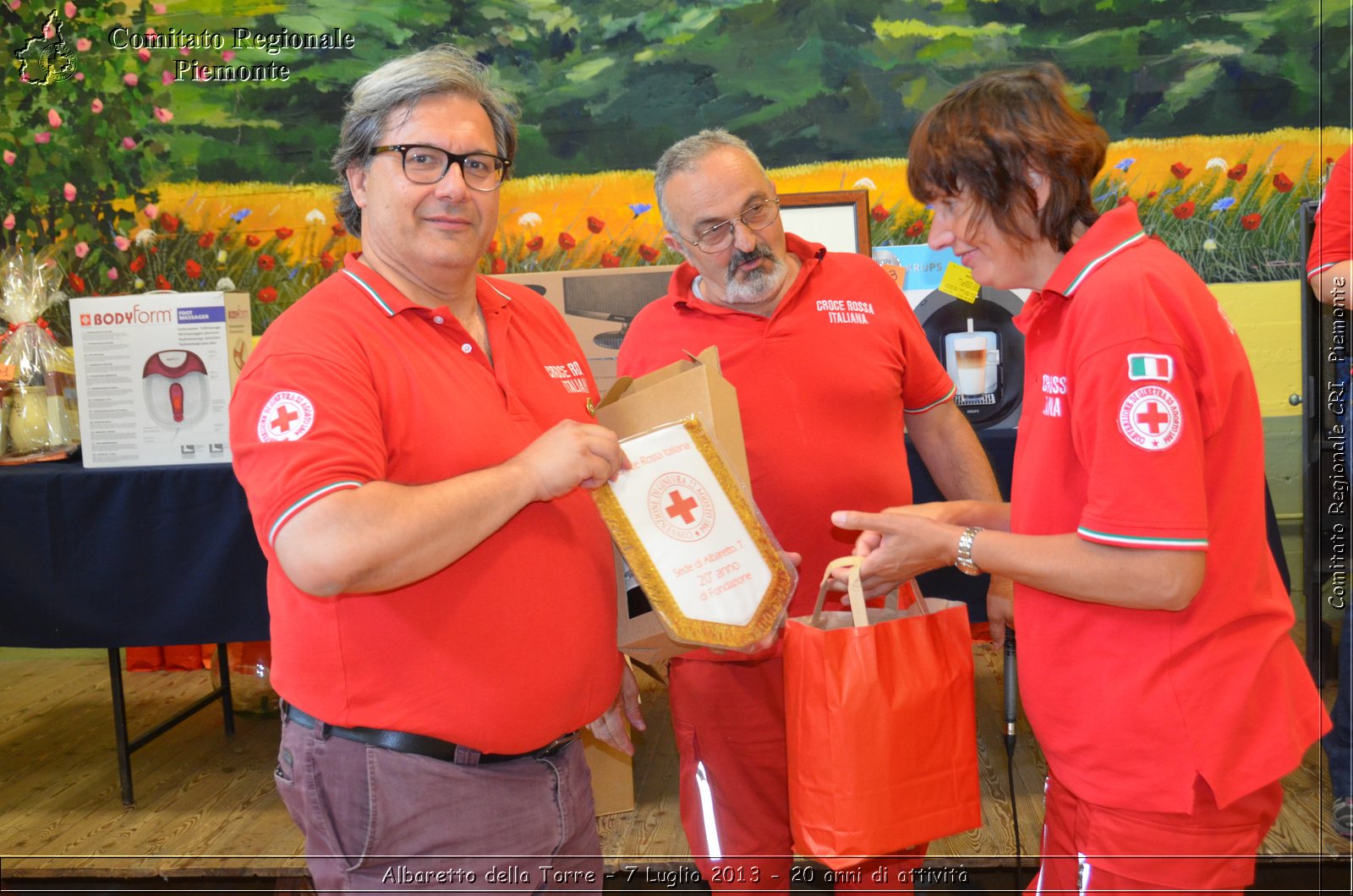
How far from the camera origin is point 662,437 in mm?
1440

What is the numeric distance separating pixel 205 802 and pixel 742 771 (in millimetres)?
1887

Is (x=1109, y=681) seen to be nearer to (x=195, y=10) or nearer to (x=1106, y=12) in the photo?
(x=1106, y=12)

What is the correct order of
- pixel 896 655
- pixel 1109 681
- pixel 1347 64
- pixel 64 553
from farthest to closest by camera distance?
1. pixel 1347 64
2. pixel 64 553
3. pixel 896 655
4. pixel 1109 681

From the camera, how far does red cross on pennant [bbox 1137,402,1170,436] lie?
1061mm

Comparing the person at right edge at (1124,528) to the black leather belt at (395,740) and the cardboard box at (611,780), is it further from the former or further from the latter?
the cardboard box at (611,780)

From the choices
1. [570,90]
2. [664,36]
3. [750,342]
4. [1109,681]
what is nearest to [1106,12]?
[664,36]

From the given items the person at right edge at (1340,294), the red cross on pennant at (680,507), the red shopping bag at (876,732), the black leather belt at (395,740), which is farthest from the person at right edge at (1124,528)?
the person at right edge at (1340,294)

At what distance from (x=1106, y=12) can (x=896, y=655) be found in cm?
368

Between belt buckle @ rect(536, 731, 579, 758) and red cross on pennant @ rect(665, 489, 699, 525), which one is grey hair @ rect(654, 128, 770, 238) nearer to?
red cross on pennant @ rect(665, 489, 699, 525)

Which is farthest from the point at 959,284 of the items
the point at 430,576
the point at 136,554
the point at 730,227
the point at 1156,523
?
the point at 136,554

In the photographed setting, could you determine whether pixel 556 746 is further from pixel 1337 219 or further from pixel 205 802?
pixel 1337 219

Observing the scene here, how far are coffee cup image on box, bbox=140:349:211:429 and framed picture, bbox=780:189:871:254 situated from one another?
6.50ft

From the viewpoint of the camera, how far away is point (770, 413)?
1.88m

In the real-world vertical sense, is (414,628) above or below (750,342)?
below
